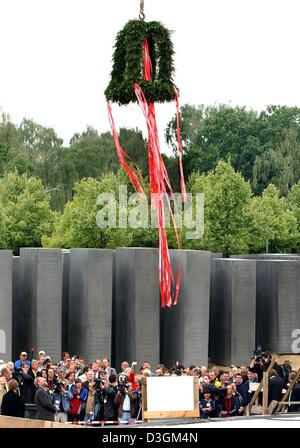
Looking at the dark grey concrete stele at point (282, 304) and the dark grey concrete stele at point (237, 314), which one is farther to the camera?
the dark grey concrete stele at point (282, 304)

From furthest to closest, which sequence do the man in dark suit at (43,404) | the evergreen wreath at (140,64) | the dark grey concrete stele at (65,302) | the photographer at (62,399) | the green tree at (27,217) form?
1. the green tree at (27,217)
2. the dark grey concrete stele at (65,302)
3. the evergreen wreath at (140,64)
4. the photographer at (62,399)
5. the man in dark suit at (43,404)

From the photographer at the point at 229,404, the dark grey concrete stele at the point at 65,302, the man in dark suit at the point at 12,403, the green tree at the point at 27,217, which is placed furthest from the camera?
the green tree at the point at 27,217

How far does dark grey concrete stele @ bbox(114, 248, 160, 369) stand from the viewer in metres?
34.3

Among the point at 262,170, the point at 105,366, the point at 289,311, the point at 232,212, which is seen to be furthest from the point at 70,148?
the point at 105,366

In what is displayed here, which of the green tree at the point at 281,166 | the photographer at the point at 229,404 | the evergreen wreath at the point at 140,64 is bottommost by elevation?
the photographer at the point at 229,404

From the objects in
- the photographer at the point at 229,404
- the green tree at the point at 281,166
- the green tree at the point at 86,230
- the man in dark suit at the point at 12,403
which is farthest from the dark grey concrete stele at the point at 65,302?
the green tree at the point at 281,166

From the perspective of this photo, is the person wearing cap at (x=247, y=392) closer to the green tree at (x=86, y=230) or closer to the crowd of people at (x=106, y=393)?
the crowd of people at (x=106, y=393)

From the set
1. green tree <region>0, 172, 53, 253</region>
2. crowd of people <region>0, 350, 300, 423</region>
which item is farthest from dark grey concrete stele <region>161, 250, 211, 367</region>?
green tree <region>0, 172, 53, 253</region>

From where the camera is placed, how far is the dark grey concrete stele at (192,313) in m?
34.7

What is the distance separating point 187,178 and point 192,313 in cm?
4654

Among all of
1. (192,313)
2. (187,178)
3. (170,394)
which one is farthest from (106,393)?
(187,178)

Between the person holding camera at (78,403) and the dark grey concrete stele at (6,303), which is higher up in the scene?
the dark grey concrete stele at (6,303)

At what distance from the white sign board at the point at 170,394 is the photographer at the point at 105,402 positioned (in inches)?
90.0

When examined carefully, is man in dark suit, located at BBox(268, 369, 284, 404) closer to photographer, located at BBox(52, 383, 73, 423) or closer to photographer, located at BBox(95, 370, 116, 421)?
photographer, located at BBox(95, 370, 116, 421)
